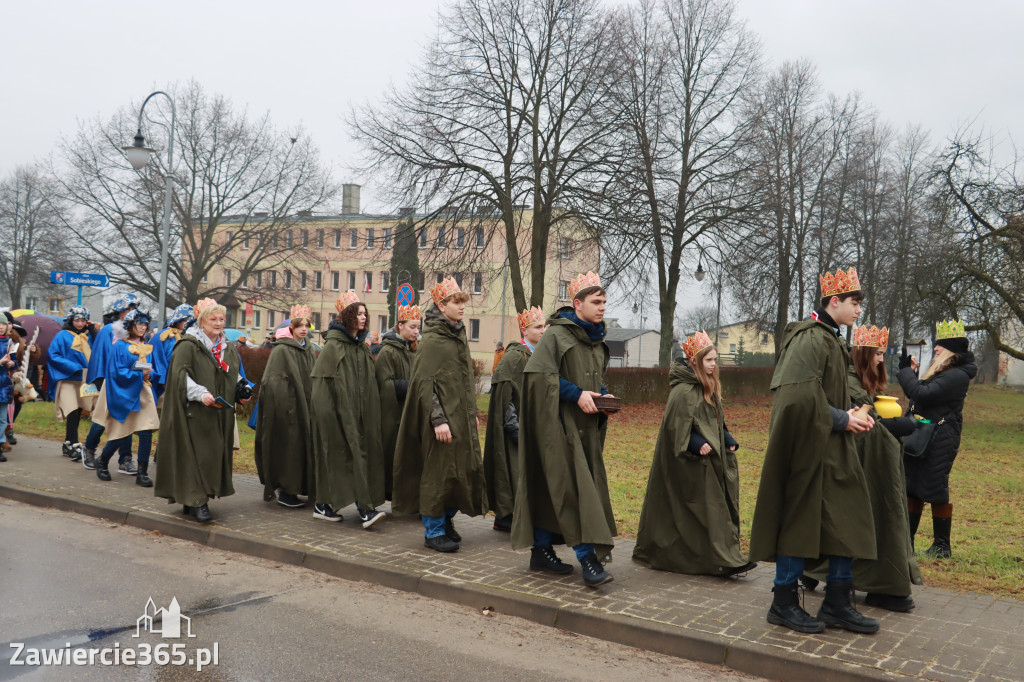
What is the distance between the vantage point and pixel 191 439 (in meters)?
8.01

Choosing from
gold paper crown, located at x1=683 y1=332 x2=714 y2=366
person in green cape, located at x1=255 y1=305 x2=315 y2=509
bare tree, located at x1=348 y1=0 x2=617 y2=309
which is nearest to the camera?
gold paper crown, located at x1=683 y1=332 x2=714 y2=366

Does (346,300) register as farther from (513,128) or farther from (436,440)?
(513,128)

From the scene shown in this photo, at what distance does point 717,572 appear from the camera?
6.38 metres

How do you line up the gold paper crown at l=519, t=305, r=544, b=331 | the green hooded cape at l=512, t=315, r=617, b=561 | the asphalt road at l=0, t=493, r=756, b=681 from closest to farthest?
the asphalt road at l=0, t=493, r=756, b=681
the green hooded cape at l=512, t=315, r=617, b=561
the gold paper crown at l=519, t=305, r=544, b=331

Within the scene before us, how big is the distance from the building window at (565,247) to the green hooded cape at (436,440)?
2024cm

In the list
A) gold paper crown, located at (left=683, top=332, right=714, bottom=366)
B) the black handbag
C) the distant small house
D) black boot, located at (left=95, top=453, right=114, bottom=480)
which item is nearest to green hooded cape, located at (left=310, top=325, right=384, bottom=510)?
gold paper crown, located at (left=683, top=332, right=714, bottom=366)

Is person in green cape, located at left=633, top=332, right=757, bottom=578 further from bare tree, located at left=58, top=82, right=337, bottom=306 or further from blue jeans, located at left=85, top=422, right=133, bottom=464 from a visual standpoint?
bare tree, located at left=58, top=82, right=337, bottom=306

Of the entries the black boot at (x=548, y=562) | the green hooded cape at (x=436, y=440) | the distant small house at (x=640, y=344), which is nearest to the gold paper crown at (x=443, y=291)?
the green hooded cape at (x=436, y=440)

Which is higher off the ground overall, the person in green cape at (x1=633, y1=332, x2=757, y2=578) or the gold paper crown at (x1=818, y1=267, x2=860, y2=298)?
the gold paper crown at (x1=818, y1=267, x2=860, y2=298)

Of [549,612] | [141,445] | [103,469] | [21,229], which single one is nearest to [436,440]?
[549,612]

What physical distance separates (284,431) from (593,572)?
409cm

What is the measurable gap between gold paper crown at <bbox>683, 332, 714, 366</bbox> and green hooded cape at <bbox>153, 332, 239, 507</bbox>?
452cm

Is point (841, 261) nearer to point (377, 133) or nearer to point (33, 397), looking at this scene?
point (377, 133)

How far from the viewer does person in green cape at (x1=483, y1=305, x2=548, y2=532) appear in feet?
26.1
